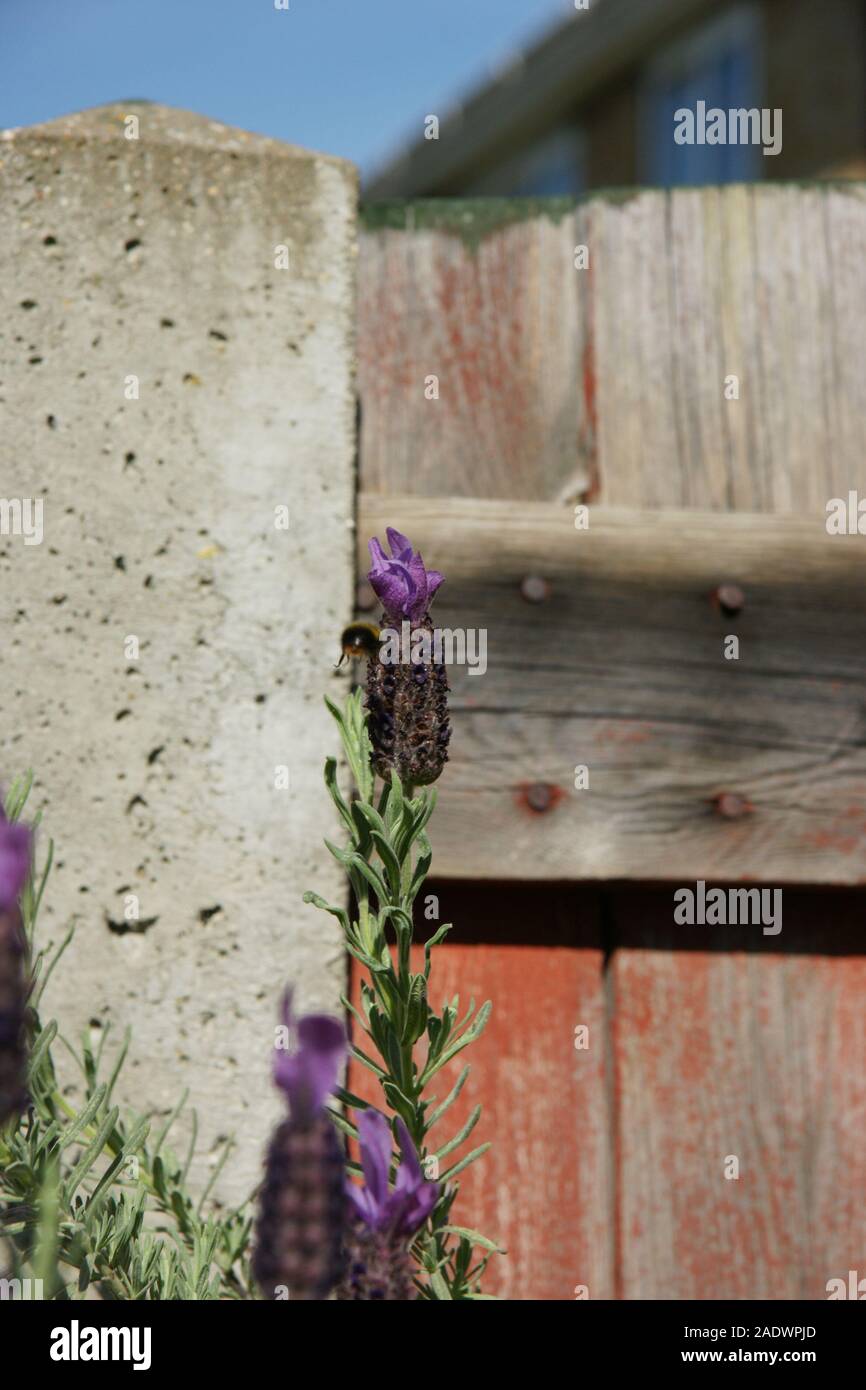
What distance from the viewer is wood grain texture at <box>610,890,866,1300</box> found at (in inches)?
77.9

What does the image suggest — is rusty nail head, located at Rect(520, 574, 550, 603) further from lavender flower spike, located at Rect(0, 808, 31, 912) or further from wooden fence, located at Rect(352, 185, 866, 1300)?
lavender flower spike, located at Rect(0, 808, 31, 912)

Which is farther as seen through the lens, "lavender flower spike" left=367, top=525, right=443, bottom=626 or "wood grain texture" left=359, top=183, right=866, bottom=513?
"wood grain texture" left=359, top=183, right=866, bottom=513

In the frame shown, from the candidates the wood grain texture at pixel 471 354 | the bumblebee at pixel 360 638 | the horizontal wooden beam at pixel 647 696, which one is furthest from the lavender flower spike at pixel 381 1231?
the wood grain texture at pixel 471 354

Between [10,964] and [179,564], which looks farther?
[179,564]

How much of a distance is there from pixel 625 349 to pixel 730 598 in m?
0.43

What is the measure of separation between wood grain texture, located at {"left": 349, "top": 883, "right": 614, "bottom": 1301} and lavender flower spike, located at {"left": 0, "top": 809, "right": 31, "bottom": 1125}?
48.0 inches

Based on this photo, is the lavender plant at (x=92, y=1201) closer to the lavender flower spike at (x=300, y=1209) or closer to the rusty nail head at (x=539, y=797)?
the lavender flower spike at (x=300, y=1209)

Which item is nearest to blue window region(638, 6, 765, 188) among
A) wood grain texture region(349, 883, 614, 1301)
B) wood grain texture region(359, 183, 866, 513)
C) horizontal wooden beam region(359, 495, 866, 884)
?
wood grain texture region(359, 183, 866, 513)

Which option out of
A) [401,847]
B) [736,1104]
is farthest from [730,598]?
[401,847]

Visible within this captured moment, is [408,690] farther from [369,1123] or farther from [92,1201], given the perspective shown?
[92,1201]

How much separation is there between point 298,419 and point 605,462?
1.57 feet

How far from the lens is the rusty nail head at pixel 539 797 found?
6.38 feet

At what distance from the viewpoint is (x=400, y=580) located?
1155 millimetres

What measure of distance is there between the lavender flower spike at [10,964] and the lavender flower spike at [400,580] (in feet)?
1.45
